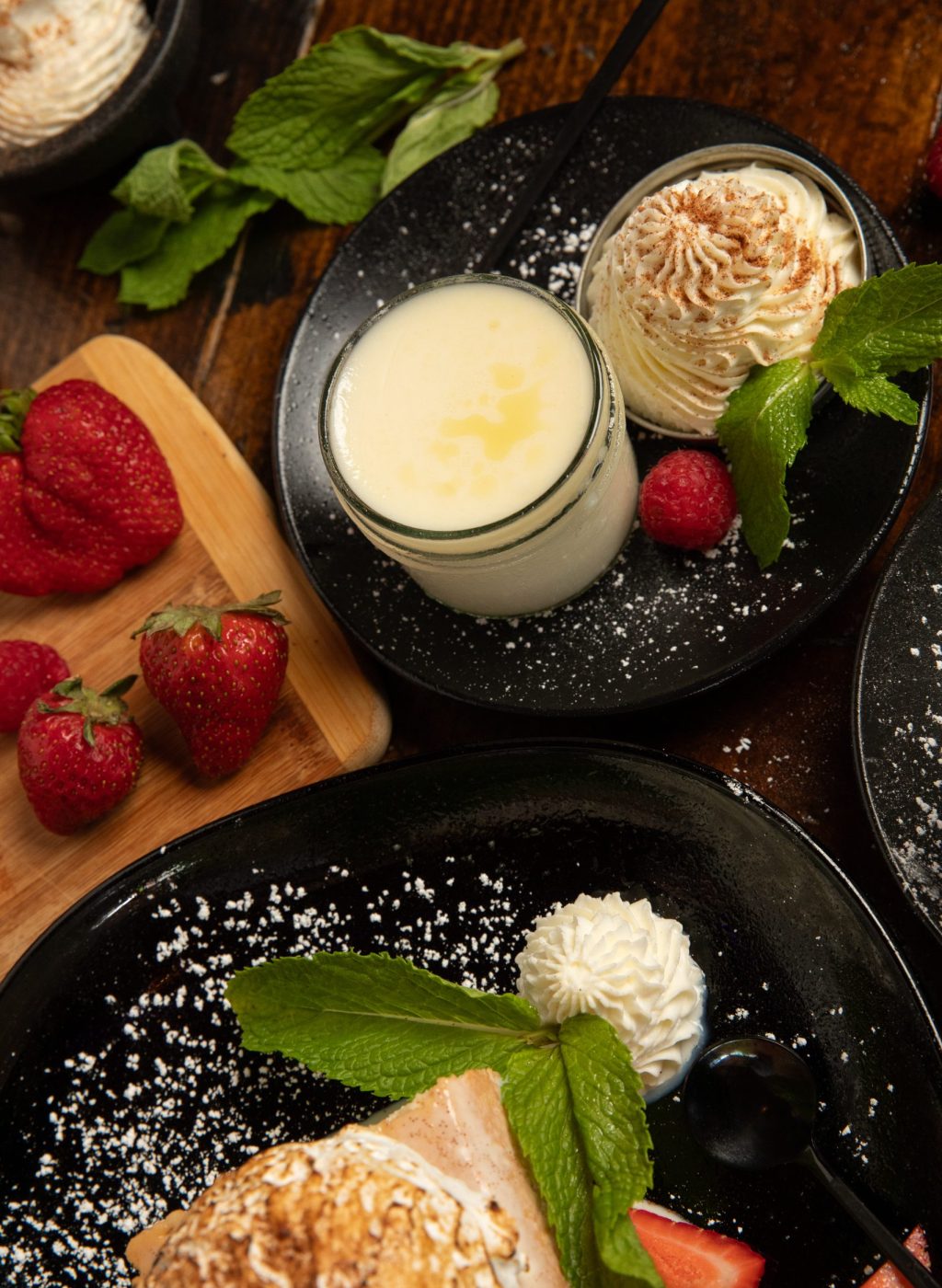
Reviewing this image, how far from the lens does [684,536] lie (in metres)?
1.46

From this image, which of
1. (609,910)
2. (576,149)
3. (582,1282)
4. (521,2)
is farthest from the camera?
(521,2)

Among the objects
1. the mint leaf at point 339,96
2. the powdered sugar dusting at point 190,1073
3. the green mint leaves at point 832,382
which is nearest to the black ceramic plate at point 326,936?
the powdered sugar dusting at point 190,1073

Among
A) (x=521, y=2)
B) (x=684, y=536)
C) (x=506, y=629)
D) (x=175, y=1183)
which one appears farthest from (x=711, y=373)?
(x=175, y=1183)

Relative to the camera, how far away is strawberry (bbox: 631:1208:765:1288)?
51.0 inches

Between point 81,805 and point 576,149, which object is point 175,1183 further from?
point 576,149

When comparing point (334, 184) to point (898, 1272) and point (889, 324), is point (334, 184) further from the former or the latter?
Result: point (898, 1272)

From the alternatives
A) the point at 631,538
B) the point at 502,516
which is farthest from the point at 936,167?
the point at 502,516

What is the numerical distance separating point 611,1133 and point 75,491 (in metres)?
1.01

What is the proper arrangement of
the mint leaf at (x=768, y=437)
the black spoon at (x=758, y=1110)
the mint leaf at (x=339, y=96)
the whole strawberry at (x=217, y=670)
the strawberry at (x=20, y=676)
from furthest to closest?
the mint leaf at (x=339, y=96)
the strawberry at (x=20, y=676)
the whole strawberry at (x=217, y=670)
the mint leaf at (x=768, y=437)
the black spoon at (x=758, y=1110)

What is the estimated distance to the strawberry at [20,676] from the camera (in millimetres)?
1604

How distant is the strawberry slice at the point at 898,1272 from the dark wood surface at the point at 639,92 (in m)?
0.25

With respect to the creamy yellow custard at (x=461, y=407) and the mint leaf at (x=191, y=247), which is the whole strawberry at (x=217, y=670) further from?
the mint leaf at (x=191, y=247)

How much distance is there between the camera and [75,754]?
152 centimetres

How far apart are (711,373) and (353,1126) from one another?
0.91m
